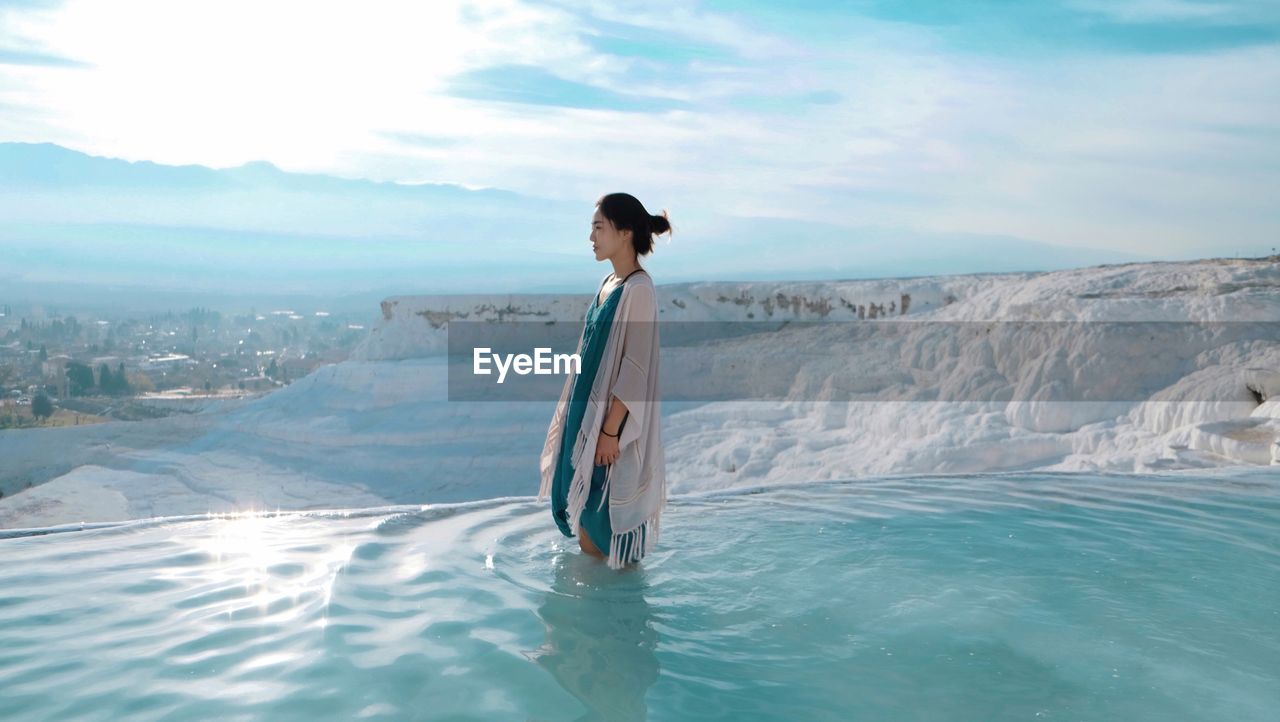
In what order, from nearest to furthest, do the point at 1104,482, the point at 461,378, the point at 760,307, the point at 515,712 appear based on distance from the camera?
the point at 515,712 → the point at 1104,482 → the point at 461,378 → the point at 760,307

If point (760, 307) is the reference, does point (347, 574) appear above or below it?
below

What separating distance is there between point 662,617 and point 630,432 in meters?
0.59

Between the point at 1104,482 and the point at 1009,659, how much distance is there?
254cm

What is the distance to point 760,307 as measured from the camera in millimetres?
13359

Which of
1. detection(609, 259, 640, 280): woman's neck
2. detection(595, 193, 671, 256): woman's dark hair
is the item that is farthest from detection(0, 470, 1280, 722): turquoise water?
detection(595, 193, 671, 256): woman's dark hair

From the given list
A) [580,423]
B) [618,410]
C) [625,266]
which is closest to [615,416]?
[618,410]

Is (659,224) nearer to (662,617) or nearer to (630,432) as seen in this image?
(630,432)

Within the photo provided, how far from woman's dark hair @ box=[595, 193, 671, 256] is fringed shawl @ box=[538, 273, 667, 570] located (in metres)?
0.11

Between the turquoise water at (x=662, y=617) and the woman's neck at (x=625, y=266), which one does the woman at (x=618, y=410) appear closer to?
the woman's neck at (x=625, y=266)

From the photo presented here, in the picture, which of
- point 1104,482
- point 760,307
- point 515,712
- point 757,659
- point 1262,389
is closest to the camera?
point 515,712

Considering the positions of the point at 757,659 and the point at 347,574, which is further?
the point at 347,574

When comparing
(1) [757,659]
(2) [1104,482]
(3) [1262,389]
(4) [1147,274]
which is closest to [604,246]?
(1) [757,659]

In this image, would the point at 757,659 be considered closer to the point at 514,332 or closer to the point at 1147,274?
the point at 1147,274

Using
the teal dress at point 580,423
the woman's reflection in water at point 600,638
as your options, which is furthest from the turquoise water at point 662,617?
the teal dress at point 580,423
